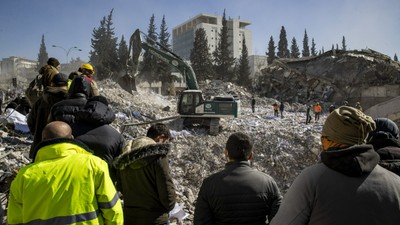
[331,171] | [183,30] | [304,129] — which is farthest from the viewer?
[183,30]

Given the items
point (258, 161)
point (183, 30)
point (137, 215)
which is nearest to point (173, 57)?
point (258, 161)

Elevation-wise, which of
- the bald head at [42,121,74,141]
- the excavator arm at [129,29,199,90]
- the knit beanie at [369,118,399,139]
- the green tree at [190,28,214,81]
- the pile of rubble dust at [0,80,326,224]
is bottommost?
the pile of rubble dust at [0,80,326,224]

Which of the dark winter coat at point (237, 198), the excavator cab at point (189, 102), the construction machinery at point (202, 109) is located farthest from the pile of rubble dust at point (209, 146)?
the dark winter coat at point (237, 198)

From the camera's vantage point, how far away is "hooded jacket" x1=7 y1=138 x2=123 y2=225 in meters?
1.86

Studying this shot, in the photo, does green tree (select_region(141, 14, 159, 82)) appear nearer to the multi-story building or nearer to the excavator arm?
the excavator arm

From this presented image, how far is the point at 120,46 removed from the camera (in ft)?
212

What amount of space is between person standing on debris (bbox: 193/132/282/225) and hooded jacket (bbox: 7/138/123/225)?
2.14ft

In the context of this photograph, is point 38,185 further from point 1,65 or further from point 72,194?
point 1,65

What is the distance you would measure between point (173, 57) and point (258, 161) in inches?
282

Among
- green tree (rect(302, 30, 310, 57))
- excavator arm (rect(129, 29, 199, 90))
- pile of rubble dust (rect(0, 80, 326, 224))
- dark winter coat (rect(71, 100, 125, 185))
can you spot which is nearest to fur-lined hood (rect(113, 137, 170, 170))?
dark winter coat (rect(71, 100, 125, 185))

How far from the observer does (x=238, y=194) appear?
221cm

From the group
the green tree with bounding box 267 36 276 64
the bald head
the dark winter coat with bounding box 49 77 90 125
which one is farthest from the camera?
the green tree with bounding box 267 36 276 64

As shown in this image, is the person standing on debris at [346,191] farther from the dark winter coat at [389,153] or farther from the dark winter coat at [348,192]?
the dark winter coat at [389,153]

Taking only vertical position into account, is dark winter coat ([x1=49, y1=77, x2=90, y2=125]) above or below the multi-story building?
below
